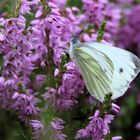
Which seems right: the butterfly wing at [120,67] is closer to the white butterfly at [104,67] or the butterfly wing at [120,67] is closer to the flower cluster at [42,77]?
the white butterfly at [104,67]

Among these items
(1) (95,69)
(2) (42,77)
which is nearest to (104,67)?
(1) (95,69)

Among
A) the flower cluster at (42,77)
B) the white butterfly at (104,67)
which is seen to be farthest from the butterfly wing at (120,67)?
the flower cluster at (42,77)

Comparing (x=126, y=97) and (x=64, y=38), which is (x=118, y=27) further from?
(x=64, y=38)

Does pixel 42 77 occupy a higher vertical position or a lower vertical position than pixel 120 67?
lower

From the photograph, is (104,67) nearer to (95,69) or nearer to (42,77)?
(95,69)

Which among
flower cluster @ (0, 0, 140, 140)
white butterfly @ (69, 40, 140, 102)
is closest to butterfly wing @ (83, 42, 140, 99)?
white butterfly @ (69, 40, 140, 102)

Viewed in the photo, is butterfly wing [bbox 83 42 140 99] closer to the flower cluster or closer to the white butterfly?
the white butterfly

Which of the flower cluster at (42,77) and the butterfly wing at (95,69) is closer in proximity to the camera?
the flower cluster at (42,77)
